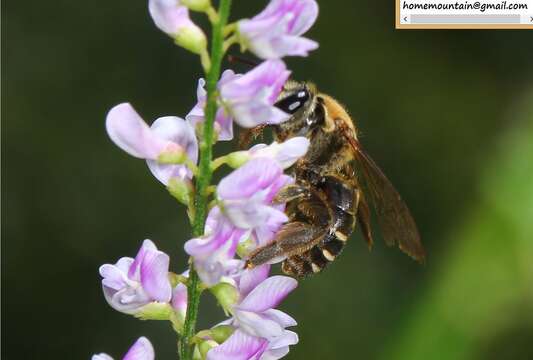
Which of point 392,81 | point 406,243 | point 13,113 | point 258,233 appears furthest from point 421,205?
point 258,233

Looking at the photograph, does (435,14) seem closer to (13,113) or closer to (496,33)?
(496,33)

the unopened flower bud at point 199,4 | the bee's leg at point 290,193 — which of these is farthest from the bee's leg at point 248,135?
the unopened flower bud at point 199,4

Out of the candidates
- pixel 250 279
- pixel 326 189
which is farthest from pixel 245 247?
pixel 326 189

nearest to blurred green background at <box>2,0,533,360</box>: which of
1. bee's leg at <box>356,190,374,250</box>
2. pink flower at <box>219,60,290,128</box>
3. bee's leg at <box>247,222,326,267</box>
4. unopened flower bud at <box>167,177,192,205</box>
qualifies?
bee's leg at <box>356,190,374,250</box>

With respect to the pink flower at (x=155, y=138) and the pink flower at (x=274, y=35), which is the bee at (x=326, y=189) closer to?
the pink flower at (x=155, y=138)

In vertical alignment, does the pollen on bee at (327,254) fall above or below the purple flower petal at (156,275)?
below

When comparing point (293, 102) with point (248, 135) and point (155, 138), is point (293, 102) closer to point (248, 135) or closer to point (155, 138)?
point (248, 135)

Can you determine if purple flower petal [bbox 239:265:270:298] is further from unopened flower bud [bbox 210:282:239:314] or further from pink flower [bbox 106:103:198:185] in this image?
pink flower [bbox 106:103:198:185]
